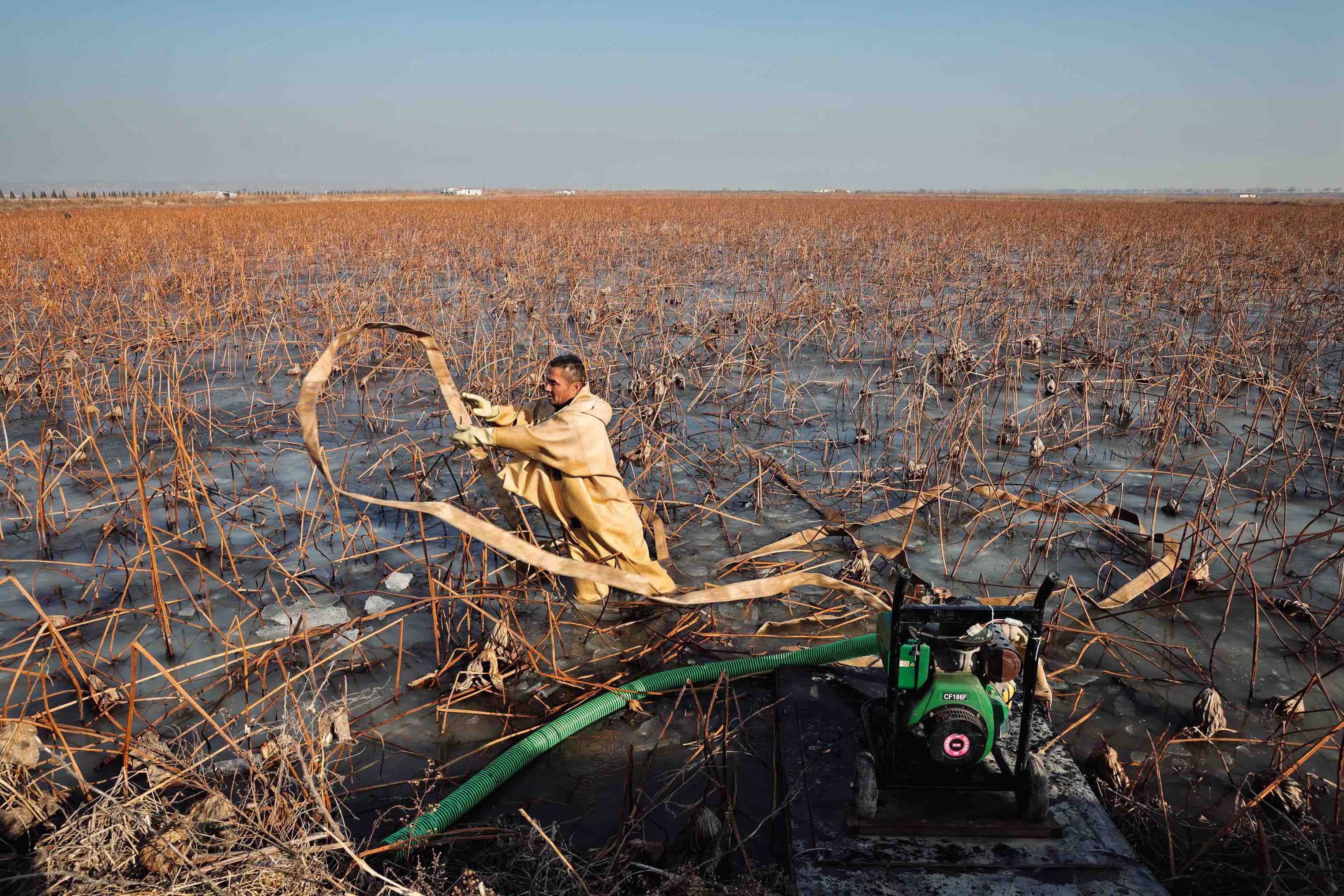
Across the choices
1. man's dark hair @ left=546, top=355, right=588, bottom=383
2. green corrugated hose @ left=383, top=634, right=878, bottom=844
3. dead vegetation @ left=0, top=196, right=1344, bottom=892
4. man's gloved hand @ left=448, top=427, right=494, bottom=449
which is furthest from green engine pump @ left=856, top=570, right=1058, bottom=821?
man's dark hair @ left=546, top=355, right=588, bottom=383

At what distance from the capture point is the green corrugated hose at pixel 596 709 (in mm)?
2586

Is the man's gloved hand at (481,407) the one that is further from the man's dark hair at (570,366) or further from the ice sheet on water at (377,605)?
the ice sheet on water at (377,605)

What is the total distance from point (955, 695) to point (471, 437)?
7.40 feet

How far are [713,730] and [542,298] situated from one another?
9.24m

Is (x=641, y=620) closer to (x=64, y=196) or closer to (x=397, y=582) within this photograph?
(x=397, y=582)

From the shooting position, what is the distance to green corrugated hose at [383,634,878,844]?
2.59 m

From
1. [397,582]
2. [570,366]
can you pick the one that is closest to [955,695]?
[570,366]

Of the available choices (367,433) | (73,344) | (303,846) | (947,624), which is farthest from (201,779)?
(73,344)

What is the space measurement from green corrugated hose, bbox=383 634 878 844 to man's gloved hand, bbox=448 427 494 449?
1215 mm

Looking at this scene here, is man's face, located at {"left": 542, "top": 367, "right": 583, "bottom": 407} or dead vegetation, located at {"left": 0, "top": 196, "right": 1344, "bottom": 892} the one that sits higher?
man's face, located at {"left": 542, "top": 367, "right": 583, "bottom": 407}

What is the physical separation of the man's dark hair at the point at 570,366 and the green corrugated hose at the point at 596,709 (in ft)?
4.93

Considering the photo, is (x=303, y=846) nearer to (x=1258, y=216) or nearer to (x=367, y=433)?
(x=367, y=433)

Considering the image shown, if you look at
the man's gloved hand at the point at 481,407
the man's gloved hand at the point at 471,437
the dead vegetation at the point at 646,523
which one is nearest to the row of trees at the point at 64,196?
the dead vegetation at the point at 646,523

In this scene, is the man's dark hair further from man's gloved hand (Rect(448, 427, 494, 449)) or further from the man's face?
man's gloved hand (Rect(448, 427, 494, 449))
